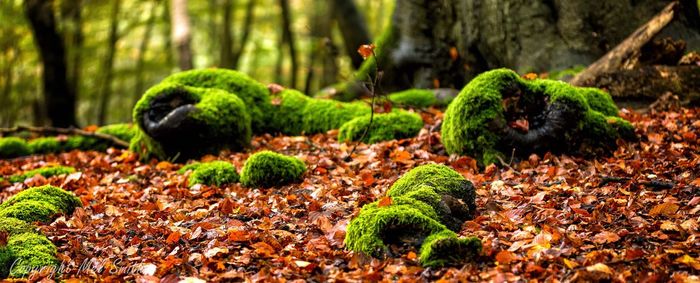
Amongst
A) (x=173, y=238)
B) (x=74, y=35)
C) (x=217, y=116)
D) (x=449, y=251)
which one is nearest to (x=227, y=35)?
(x=74, y=35)

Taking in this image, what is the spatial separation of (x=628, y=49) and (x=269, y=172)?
5.20 metres

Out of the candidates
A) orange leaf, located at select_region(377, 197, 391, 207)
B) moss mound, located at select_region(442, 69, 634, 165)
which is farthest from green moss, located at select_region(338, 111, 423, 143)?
orange leaf, located at select_region(377, 197, 391, 207)

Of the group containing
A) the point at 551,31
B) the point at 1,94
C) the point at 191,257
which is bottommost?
the point at 1,94

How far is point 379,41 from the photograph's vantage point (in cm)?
1237

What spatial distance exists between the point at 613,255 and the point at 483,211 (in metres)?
1.32

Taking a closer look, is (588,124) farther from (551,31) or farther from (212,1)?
(212,1)

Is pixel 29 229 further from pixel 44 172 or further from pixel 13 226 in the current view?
pixel 44 172

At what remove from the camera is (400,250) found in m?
4.19

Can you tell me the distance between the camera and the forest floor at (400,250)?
395 cm

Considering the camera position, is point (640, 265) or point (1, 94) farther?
point (1, 94)

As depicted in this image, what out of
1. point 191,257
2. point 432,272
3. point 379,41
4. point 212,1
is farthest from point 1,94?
point 432,272

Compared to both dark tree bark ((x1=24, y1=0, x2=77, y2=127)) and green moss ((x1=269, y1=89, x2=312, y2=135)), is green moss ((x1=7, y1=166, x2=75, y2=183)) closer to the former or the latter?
green moss ((x1=269, y1=89, x2=312, y2=135))

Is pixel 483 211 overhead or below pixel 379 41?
below

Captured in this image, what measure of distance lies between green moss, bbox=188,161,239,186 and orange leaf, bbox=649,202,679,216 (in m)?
4.22
